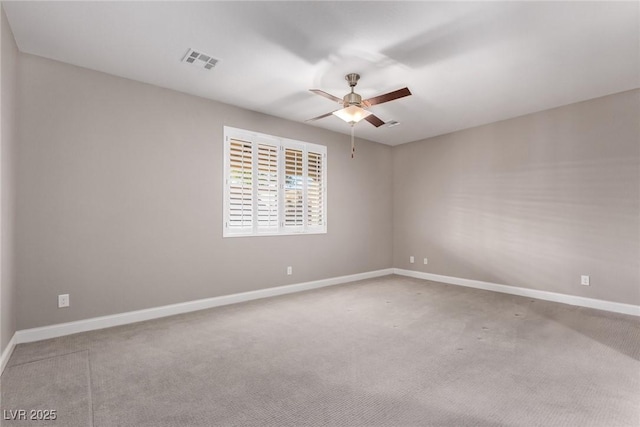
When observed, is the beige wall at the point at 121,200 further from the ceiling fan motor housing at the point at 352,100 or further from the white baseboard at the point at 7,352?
the ceiling fan motor housing at the point at 352,100

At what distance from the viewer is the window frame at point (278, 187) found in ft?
14.8

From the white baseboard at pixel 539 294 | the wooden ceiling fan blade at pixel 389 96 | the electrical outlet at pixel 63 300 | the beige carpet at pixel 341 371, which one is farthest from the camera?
the white baseboard at pixel 539 294

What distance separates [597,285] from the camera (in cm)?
428

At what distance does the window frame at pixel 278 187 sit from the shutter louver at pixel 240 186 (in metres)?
0.02

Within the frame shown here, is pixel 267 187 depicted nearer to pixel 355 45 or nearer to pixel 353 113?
pixel 353 113

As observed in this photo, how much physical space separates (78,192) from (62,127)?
2.24ft

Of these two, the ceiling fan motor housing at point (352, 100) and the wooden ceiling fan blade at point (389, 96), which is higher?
the ceiling fan motor housing at point (352, 100)

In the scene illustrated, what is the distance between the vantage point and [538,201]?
486 centimetres

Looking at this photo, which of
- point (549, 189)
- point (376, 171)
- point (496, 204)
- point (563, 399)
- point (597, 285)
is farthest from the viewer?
point (376, 171)

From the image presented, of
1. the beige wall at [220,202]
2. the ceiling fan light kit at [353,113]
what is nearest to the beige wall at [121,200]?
the beige wall at [220,202]

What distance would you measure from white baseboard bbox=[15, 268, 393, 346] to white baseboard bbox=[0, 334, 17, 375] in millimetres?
81

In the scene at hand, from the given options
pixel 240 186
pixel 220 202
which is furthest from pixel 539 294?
pixel 220 202

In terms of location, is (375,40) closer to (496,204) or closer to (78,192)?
(78,192)

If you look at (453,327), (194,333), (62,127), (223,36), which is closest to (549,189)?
(453,327)
